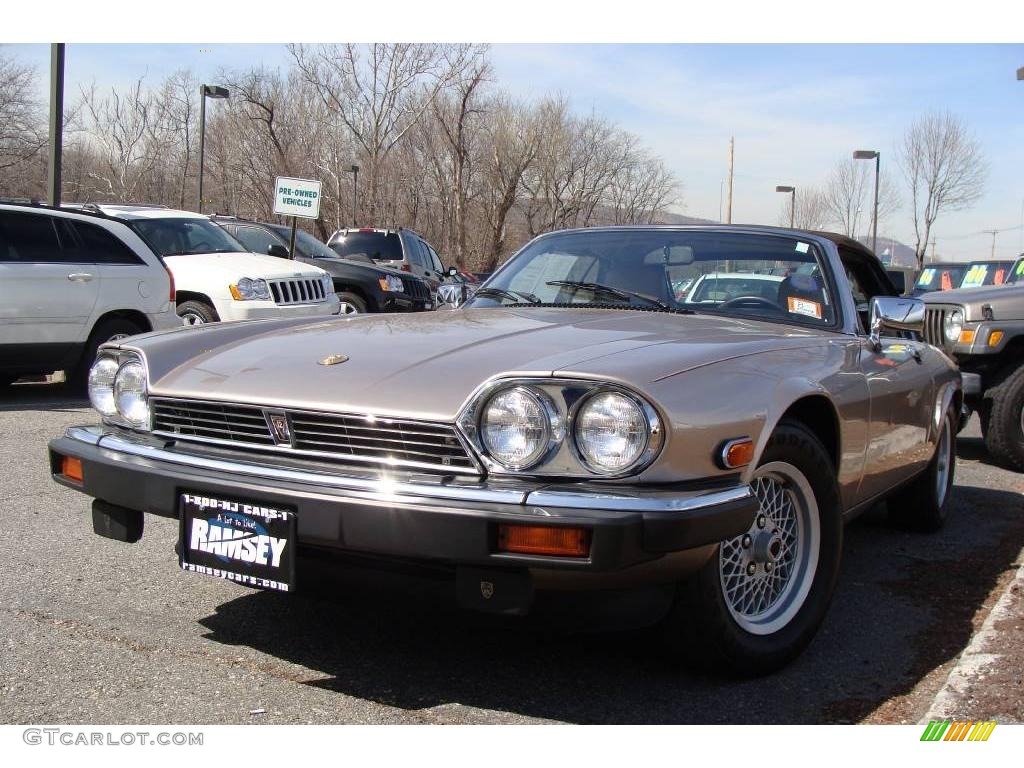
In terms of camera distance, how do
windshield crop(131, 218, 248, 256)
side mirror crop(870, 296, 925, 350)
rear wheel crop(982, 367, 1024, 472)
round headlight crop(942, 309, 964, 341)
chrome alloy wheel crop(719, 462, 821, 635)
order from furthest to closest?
1. windshield crop(131, 218, 248, 256)
2. round headlight crop(942, 309, 964, 341)
3. rear wheel crop(982, 367, 1024, 472)
4. side mirror crop(870, 296, 925, 350)
5. chrome alloy wheel crop(719, 462, 821, 635)

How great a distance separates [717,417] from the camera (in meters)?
2.57

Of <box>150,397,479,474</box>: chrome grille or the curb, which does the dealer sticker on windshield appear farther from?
the curb

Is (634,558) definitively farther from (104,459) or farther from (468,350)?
(104,459)

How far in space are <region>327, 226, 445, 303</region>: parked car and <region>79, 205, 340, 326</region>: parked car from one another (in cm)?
615

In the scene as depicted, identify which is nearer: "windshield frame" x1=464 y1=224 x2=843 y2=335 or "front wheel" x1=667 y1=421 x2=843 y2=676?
"front wheel" x1=667 y1=421 x2=843 y2=676

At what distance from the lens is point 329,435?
2.64 m

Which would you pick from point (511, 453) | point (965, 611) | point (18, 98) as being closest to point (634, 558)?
point (511, 453)

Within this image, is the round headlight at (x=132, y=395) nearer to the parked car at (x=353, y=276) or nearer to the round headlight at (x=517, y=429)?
the round headlight at (x=517, y=429)

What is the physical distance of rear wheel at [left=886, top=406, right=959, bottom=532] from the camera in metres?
4.86

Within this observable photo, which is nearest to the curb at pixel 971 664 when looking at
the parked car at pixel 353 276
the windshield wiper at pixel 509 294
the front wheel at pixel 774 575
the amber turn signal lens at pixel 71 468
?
the front wheel at pixel 774 575

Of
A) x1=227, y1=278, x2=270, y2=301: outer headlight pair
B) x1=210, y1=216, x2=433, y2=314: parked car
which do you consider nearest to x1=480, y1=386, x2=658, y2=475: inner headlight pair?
x1=227, y1=278, x2=270, y2=301: outer headlight pair

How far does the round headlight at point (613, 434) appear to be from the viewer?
2416 millimetres

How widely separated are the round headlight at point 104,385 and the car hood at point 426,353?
12 centimetres

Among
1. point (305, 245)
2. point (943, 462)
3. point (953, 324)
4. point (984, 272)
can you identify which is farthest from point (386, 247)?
point (943, 462)
